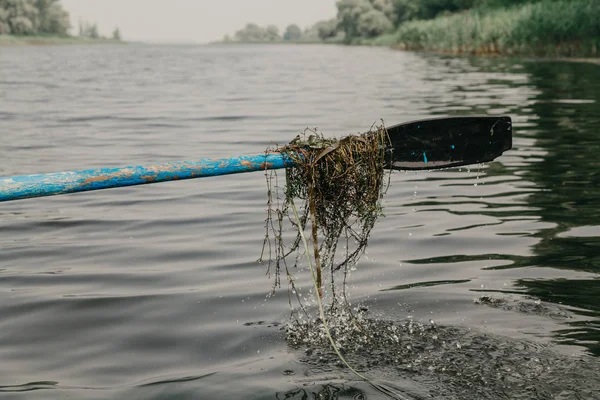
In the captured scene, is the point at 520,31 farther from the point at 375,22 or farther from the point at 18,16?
the point at 18,16

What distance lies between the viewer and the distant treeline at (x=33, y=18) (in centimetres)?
10906

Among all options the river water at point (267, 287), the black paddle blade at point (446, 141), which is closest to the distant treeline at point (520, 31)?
the river water at point (267, 287)

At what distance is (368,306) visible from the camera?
5273 mm

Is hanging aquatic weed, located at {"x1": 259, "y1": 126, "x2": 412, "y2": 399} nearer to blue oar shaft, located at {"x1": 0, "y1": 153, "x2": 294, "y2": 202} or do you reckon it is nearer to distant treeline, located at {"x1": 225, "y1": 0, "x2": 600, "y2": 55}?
blue oar shaft, located at {"x1": 0, "y1": 153, "x2": 294, "y2": 202}

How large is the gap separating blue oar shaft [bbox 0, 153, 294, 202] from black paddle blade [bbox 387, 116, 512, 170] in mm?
731

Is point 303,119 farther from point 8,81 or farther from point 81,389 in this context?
point 8,81

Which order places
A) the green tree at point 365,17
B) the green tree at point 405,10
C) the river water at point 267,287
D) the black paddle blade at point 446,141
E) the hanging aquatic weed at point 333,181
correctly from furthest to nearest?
1. the green tree at point 365,17
2. the green tree at point 405,10
3. the black paddle blade at point 446,141
4. the hanging aquatic weed at point 333,181
5. the river water at point 267,287

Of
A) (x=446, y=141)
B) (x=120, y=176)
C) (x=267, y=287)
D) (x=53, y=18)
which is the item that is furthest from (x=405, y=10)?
(x=120, y=176)

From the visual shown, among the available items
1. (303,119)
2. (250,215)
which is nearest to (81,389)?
(250,215)

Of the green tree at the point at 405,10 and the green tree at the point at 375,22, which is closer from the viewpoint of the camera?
the green tree at the point at 405,10

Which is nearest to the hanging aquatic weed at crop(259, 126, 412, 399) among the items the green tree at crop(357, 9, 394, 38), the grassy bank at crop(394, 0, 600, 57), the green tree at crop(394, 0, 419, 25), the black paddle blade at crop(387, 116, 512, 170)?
the black paddle blade at crop(387, 116, 512, 170)

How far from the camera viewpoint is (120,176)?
12.2ft

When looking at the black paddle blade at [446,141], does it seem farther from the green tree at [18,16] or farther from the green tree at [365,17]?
the green tree at [18,16]

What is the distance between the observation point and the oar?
3654 mm
